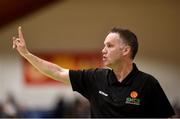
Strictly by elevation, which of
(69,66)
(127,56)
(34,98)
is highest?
(127,56)

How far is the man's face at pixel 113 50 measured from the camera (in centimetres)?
314

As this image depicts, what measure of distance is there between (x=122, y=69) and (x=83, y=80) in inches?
10.4

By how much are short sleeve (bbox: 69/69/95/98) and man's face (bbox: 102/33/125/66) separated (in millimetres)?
168

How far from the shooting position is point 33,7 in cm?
1078

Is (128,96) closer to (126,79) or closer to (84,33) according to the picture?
(126,79)

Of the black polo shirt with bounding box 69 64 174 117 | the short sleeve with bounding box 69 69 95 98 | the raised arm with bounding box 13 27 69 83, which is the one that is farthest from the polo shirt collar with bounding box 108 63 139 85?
the raised arm with bounding box 13 27 69 83

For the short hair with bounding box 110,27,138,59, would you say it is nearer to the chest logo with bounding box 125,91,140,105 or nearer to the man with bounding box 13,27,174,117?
the man with bounding box 13,27,174,117

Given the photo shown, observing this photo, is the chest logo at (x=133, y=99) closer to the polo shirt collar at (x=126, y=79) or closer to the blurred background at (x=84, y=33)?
the polo shirt collar at (x=126, y=79)

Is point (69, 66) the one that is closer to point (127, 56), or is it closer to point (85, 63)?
point (85, 63)

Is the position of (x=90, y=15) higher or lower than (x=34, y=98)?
higher

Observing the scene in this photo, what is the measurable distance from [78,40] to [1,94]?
1.97 metres

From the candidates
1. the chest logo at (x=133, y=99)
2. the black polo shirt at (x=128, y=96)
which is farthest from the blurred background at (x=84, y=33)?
the chest logo at (x=133, y=99)

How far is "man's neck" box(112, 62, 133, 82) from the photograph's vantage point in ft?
10.5

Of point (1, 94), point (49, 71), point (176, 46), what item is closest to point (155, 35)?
point (176, 46)
